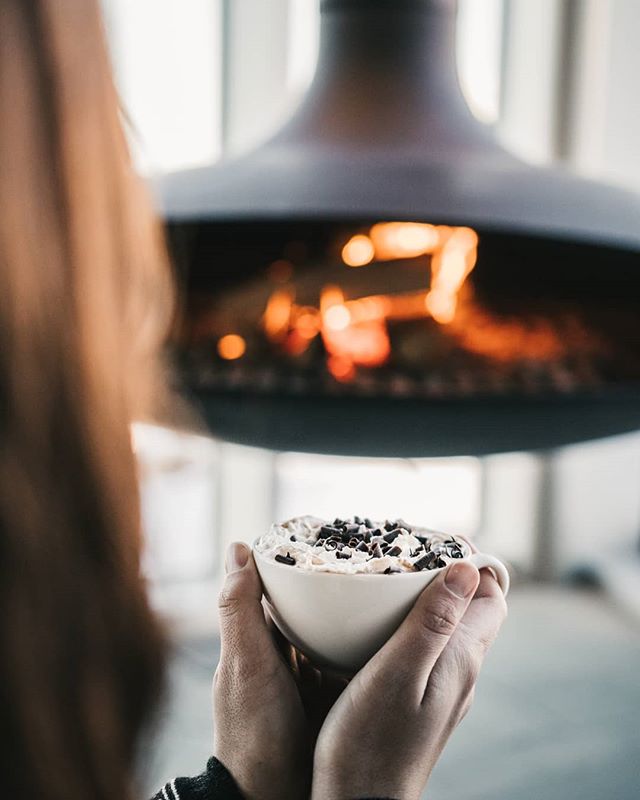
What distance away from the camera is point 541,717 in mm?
2150

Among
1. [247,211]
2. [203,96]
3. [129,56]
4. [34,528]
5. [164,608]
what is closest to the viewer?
[34,528]

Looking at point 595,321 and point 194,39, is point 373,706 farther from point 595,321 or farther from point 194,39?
point 194,39

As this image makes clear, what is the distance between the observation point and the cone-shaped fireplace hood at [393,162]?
1323 millimetres

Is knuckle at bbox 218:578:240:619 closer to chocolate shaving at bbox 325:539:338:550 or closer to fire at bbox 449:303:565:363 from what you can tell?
chocolate shaving at bbox 325:539:338:550

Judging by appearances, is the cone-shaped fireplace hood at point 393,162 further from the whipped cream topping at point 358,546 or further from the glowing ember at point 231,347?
the whipped cream topping at point 358,546

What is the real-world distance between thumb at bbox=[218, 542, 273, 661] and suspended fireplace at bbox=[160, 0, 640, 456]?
0.74 meters

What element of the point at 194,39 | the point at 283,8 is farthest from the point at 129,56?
the point at 283,8

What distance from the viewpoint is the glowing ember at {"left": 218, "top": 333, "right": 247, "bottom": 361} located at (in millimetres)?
1871

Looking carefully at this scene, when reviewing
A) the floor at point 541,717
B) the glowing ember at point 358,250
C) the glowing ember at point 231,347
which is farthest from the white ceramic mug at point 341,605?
the glowing ember at point 358,250

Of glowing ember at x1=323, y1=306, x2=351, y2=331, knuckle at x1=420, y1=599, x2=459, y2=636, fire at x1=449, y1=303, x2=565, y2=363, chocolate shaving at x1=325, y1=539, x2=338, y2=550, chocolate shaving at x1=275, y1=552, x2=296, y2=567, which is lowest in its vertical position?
fire at x1=449, y1=303, x2=565, y2=363

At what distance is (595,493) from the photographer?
312 centimetres

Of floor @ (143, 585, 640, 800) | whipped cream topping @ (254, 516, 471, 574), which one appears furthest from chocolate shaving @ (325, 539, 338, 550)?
floor @ (143, 585, 640, 800)

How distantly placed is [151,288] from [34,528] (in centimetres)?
22

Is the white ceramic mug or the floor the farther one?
the floor
